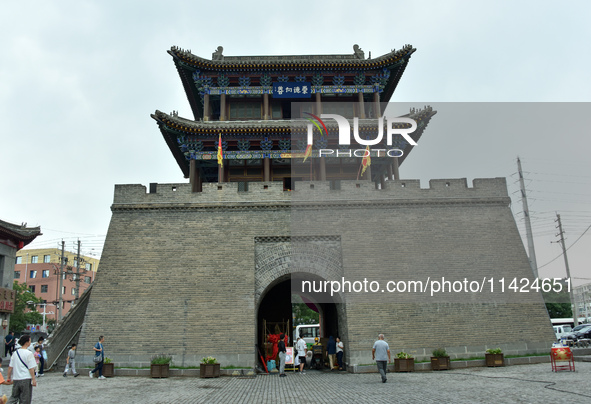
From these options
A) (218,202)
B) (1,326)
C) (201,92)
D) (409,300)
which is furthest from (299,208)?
(1,326)

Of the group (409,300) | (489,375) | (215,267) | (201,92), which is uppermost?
(201,92)

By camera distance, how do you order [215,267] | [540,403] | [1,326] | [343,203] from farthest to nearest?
[1,326] < [343,203] < [215,267] < [540,403]

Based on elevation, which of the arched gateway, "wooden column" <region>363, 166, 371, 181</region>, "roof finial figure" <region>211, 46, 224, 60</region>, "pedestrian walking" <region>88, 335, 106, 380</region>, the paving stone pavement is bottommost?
the paving stone pavement

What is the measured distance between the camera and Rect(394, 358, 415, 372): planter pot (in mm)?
13109

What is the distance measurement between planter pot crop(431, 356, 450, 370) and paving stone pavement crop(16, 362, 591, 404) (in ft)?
1.12

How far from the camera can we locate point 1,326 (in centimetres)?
2048

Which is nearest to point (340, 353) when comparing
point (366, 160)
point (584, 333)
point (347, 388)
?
point (347, 388)

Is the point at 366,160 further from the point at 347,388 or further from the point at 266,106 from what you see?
the point at 347,388

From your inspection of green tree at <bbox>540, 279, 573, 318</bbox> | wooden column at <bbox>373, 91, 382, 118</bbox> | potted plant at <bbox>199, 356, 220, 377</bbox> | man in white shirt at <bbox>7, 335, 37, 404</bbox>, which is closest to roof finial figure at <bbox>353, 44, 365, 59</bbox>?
wooden column at <bbox>373, 91, 382, 118</bbox>

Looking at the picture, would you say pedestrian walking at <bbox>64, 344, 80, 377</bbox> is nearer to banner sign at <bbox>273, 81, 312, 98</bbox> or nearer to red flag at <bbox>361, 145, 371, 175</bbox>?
red flag at <bbox>361, 145, 371, 175</bbox>

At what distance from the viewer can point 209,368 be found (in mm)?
12789

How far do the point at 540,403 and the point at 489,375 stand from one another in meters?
4.21

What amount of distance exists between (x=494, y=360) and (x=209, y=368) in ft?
25.7

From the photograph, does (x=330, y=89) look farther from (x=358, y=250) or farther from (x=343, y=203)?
(x=358, y=250)
